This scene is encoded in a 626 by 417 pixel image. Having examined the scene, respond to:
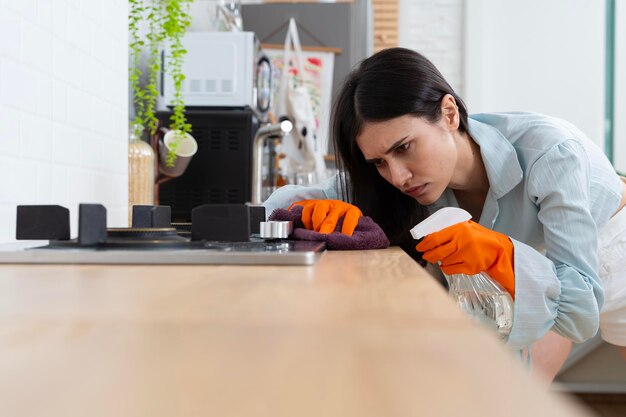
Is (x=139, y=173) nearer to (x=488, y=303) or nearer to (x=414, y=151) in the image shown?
(x=414, y=151)

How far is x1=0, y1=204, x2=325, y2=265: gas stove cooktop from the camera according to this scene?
2.18 ft

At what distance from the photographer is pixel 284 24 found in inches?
168

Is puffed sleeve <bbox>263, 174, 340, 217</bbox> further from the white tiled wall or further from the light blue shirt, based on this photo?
the white tiled wall

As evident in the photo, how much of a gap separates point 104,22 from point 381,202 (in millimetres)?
819

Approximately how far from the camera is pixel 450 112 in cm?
163

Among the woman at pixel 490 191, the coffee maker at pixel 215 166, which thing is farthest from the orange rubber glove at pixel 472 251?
the coffee maker at pixel 215 166

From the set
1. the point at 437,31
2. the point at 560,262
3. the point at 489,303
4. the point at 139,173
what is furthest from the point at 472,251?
the point at 437,31

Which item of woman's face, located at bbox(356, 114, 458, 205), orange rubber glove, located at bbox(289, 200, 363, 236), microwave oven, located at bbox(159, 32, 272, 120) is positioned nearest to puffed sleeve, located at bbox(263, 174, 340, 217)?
woman's face, located at bbox(356, 114, 458, 205)

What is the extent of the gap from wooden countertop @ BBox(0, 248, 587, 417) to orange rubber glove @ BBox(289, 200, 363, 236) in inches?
23.3

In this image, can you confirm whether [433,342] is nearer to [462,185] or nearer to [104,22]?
[104,22]

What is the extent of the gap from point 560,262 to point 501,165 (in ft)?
0.91

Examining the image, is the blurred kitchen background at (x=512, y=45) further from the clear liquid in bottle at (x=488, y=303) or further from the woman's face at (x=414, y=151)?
the clear liquid in bottle at (x=488, y=303)

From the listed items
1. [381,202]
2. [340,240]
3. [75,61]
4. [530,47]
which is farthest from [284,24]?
[340,240]

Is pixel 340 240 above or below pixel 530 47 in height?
below
